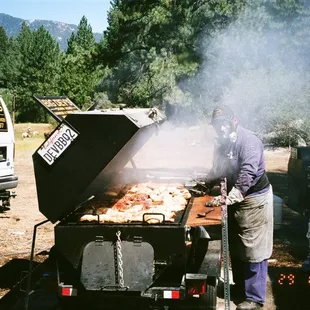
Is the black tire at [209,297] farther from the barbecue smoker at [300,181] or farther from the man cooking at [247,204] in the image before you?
the barbecue smoker at [300,181]

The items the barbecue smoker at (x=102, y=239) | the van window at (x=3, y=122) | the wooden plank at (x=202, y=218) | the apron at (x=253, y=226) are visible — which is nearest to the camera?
the barbecue smoker at (x=102, y=239)

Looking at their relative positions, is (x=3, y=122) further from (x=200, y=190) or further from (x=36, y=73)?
(x=36, y=73)

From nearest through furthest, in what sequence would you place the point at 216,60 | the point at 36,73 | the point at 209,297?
the point at 209,297 → the point at 216,60 → the point at 36,73

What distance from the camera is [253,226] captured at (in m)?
4.90

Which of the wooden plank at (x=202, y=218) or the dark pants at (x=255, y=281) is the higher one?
the wooden plank at (x=202, y=218)

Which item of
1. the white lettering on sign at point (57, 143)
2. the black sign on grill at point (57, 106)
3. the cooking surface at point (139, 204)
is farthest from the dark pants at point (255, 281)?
the black sign on grill at point (57, 106)

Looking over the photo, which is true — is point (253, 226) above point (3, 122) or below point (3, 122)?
below

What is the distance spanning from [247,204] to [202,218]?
660 mm

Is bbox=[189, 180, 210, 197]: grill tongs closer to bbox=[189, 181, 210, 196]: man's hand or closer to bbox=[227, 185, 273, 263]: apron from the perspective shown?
bbox=[189, 181, 210, 196]: man's hand

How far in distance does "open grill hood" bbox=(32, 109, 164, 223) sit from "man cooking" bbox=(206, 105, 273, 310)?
36.0 inches

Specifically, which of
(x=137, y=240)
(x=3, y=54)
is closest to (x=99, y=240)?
(x=137, y=240)

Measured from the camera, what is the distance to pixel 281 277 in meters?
5.86

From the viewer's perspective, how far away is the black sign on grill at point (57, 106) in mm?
4641

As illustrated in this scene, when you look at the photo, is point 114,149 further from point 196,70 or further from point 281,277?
point 196,70
